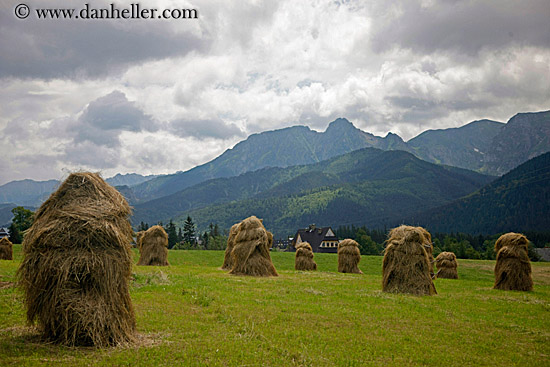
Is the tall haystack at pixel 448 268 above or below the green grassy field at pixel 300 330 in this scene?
below

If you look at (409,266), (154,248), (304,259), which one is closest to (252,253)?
(409,266)

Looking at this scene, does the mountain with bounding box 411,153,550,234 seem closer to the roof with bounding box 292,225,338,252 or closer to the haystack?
the roof with bounding box 292,225,338,252

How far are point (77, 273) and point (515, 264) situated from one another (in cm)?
2568

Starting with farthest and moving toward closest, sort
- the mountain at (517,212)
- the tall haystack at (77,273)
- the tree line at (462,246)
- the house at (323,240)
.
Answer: the mountain at (517,212) < the house at (323,240) < the tree line at (462,246) < the tall haystack at (77,273)

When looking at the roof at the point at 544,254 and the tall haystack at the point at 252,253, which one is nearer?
the tall haystack at the point at 252,253

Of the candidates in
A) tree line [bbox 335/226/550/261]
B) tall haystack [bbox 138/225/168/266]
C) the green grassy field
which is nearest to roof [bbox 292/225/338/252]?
tree line [bbox 335/226/550/261]

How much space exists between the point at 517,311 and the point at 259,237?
52.4 feet

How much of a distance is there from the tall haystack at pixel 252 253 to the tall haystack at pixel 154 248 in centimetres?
1029

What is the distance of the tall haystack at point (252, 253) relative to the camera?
2686 cm

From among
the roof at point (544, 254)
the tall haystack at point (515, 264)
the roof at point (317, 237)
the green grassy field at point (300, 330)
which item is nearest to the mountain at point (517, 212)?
the roof at point (544, 254)

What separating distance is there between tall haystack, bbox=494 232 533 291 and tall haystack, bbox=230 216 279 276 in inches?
608

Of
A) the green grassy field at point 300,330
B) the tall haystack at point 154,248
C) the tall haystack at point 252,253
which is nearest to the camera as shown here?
the green grassy field at point 300,330

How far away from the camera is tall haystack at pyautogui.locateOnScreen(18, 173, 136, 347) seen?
9.05 meters

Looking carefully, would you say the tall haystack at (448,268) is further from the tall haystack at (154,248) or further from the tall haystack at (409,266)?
the tall haystack at (154,248)
